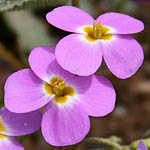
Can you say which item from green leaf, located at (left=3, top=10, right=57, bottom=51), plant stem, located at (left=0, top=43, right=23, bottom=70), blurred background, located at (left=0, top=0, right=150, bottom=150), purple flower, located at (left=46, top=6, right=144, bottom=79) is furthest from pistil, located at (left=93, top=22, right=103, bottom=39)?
green leaf, located at (left=3, top=10, right=57, bottom=51)

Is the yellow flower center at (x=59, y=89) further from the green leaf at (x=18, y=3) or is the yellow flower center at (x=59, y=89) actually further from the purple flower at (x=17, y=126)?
the green leaf at (x=18, y=3)

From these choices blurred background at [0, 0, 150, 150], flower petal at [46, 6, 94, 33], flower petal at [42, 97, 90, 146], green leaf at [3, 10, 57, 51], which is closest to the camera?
flower petal at [42, 97, 90, 146]

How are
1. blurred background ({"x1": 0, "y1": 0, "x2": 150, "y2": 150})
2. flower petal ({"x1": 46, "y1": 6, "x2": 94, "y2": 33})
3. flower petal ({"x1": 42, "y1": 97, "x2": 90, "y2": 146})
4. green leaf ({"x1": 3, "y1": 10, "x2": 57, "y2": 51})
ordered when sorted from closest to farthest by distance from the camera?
flower petal ({"x1": 42, "y1": 97, "x2": 90, "y2": 146}) < flower petal ({"x1": 46, "y1": 6, "x2": 94, "y2": 33}) < blurred background ({"x1": 0, "y1": 0, "x2": 150, "y2": 150}) < green leaf ({"x1": 3, "y1": 10, "x2": 57, "y2": 51})

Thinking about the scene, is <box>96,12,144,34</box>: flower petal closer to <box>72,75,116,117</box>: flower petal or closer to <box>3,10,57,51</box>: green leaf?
<box>72,75,116,117</box>: flower petal

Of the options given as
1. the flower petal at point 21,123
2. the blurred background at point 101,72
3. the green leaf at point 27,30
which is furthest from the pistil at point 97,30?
the green leaf at point 27,30

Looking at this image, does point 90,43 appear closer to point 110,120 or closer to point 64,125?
point 64,125

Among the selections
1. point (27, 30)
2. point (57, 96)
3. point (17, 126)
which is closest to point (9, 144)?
point (17, 126)

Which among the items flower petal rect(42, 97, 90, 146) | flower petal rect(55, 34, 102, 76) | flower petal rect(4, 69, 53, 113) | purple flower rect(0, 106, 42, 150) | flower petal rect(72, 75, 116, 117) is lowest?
purple flower rect(0, 106, 42, 150)

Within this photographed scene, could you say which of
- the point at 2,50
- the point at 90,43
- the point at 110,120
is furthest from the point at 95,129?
the point at 90,43
